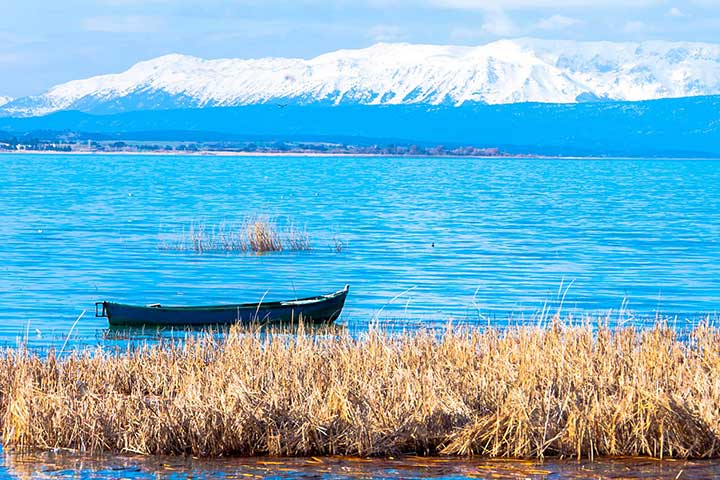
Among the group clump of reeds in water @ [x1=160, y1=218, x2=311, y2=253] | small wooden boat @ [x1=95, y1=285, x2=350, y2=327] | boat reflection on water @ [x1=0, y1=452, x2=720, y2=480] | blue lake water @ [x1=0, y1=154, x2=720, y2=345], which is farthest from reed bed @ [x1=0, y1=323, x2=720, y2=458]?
clump of reeds in water @ [x1=160, y1=218, x2=311, y2=253]

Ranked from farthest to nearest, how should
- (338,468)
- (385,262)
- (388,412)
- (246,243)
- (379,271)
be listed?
(246,243), (385,262), (379,271), (388,412), (338,468)

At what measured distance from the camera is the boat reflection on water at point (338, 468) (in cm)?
1196

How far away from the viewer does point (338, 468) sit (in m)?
12.2

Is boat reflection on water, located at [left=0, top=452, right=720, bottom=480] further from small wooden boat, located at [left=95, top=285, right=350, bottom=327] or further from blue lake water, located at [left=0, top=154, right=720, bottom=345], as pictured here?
small wooden boat, located at [left=95, top=285, right=350, bottom=327]

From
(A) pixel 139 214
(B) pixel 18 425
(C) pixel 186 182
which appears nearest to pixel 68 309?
(B) pixel 18 425

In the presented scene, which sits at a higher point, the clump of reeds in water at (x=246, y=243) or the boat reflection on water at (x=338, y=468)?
the clump of reeds in water at (x=246, y=243)

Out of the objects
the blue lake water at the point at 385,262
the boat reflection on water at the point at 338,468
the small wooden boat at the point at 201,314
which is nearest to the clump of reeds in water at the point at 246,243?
the blue lake water at the point at 385,262

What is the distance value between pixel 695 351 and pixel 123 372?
7085 mm

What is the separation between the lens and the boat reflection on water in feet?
39.2

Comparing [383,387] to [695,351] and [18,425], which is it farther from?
[695,351]

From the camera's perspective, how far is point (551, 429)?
12.5 metres

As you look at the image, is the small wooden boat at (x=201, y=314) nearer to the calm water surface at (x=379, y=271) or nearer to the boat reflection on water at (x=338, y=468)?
the calm water surface at (x=379, y=271)

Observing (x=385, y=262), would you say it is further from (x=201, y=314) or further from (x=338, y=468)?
(x=338, y=468)

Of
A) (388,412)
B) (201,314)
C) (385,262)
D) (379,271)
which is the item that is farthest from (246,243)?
(388,412)
